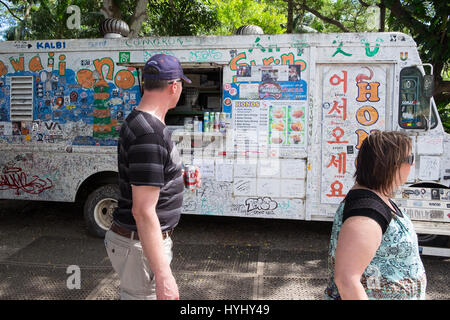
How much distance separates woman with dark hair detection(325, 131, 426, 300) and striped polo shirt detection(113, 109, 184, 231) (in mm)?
874

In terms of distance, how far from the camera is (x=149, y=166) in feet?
6.73

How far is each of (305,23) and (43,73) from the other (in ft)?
68.2

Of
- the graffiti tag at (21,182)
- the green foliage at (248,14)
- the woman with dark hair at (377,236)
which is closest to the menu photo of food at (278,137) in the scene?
the graffiti tag at (21,182)

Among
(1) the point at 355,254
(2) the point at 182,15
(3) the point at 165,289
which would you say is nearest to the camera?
(1) the point at 355,254

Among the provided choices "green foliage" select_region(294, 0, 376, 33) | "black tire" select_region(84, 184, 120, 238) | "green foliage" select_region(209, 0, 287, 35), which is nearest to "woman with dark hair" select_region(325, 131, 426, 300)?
"black tire" select_region(84, 184, 120, 238)

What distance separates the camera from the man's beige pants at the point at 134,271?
2.26 metres

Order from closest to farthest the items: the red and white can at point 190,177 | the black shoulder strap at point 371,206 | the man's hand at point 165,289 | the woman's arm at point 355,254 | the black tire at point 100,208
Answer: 1. the woman's arm at point 355,254
2. the black shoulder strap at point 371,206
3. the man's hand at point 165,289
4. the red and white can at point 190,177
5. the black tire at point 100,208

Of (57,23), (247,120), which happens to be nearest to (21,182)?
(247,120)

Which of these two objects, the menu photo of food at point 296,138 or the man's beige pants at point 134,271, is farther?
the menu photo of food at point 296,138

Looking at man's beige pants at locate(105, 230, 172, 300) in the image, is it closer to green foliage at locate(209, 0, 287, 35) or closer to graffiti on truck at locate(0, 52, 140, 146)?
graffiti on truck at locate(0, 52, 140, 146)

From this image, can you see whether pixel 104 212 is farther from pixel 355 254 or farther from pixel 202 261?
pixel 355 254

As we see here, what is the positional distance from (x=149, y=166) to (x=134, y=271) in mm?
629

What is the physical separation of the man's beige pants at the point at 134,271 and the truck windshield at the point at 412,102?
13.4 feet

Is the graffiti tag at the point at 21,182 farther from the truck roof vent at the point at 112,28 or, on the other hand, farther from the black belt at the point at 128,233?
the black belt at the point at 128,233
